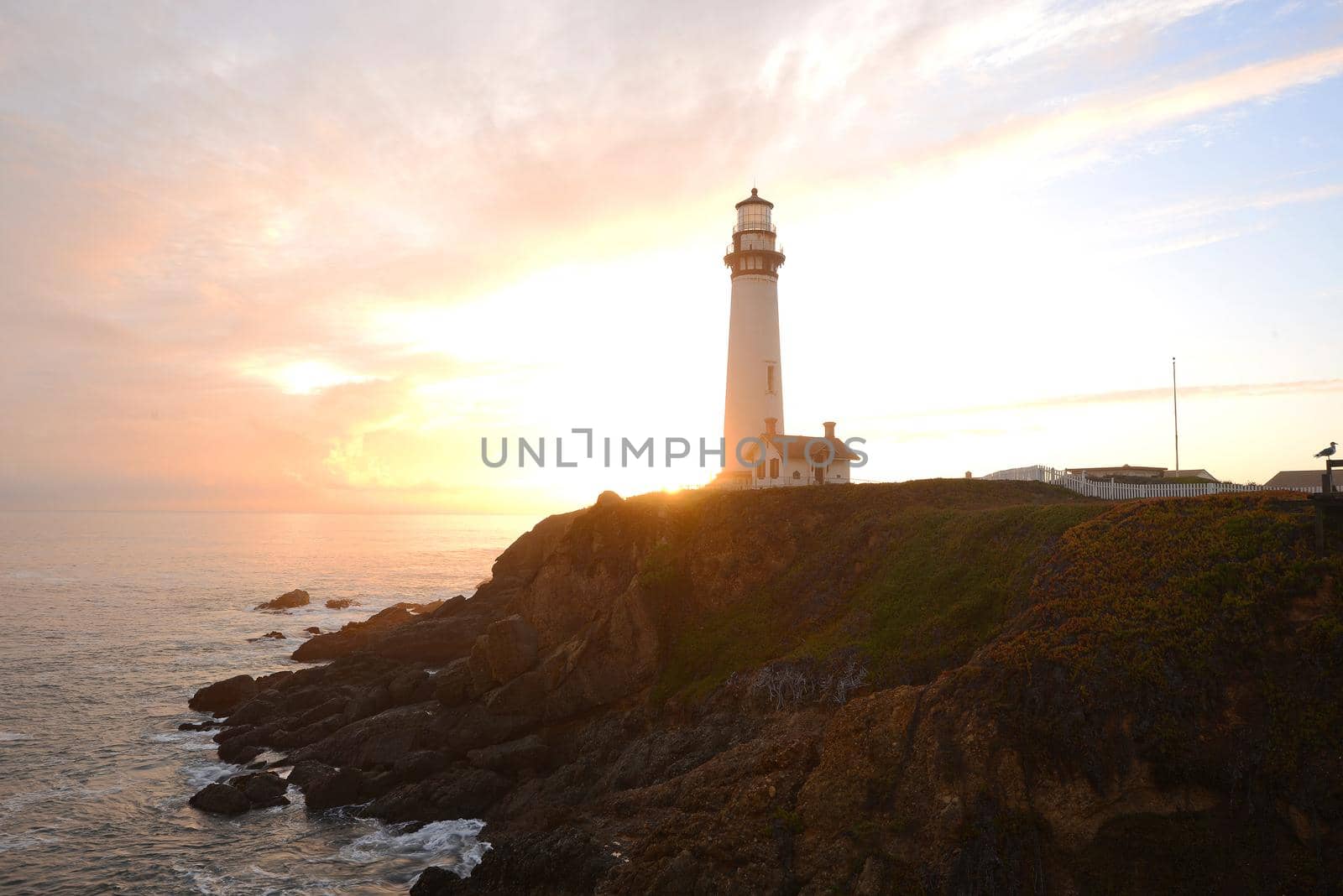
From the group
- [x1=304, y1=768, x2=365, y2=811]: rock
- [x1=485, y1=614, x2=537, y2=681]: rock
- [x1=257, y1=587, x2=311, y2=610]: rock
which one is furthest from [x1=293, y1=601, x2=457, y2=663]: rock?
[x1=257, y1=587, x2=311, y2=610]: rock

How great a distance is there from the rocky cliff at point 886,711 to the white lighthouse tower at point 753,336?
12041mm

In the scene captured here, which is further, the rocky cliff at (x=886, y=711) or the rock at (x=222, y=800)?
the rock at (x=222, y=800)

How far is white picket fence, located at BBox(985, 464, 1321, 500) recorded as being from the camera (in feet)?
97.6

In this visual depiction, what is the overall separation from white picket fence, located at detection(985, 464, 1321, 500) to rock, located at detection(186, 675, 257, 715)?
38721 millimetres

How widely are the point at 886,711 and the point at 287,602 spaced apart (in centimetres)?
6664

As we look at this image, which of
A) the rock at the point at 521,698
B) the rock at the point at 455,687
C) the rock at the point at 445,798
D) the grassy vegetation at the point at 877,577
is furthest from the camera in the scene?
the rock at the point at 455,687

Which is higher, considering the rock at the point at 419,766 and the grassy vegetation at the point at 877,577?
the grassy vegetation at the point at 877,577

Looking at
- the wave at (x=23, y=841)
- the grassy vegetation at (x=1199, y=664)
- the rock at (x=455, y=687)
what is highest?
the grassy vegetation at (x=1199, y=664)

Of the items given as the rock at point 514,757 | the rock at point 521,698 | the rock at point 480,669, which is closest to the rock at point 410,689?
the rock at point 480,669

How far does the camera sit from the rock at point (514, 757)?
27750 mm

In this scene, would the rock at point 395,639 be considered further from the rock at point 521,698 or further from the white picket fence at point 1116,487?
the white picket fence at point 1116,487

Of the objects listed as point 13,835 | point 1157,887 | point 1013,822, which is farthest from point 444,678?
point 1157,887

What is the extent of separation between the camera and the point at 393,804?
87.2 feet

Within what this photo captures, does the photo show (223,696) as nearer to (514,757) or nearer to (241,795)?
(241,795)
